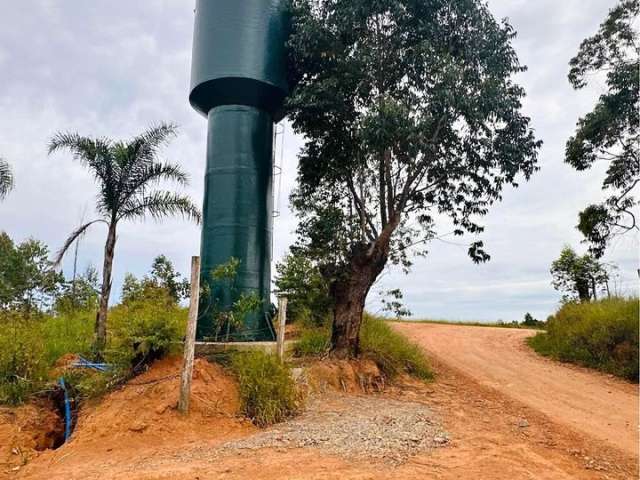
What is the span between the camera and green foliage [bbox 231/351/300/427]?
699cm

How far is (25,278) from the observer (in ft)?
48.5

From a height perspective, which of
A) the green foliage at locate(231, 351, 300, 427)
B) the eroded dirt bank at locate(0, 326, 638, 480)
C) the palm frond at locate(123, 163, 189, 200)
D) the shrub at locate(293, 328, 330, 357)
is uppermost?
the palm frond at locate(123, 163, 189, 200)

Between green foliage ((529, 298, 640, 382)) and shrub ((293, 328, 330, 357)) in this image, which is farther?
green foliage ((529, 298, 640, 382))

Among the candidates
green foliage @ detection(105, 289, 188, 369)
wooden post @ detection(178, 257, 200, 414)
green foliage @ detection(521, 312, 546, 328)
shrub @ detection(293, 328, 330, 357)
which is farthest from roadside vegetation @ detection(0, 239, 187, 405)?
green foliage @ detection(521, 312, 546, 328)

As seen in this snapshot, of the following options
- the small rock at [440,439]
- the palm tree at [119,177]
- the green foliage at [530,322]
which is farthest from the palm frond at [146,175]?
the green foliage at [530,322]

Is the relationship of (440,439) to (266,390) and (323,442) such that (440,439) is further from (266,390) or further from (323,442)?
(266,390)

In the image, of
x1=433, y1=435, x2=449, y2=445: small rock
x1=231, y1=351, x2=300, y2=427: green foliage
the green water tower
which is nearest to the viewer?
x1=433, y1=435, x2=449, y2=445: small rock

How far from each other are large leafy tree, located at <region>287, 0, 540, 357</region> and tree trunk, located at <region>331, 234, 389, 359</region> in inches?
0.8

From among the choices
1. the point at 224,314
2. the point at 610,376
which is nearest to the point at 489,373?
the point at 610,376

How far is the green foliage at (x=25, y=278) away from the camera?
44.9 feet

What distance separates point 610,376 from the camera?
10719mm

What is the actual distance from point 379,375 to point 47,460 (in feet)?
18.9

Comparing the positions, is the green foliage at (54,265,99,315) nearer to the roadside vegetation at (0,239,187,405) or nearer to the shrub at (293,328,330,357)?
the roadside vegetation at (0,239,187,405)

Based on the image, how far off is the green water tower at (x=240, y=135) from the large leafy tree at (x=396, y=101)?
2.50ft
